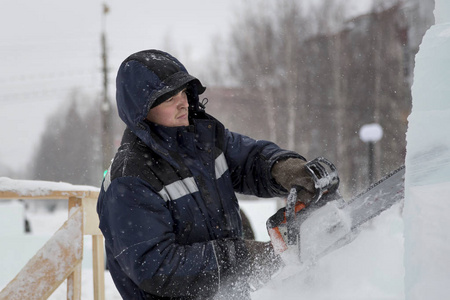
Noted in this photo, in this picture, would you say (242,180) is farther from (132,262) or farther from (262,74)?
(262,74)

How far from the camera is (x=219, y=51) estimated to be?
17.0m

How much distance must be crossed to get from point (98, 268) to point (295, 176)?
1.32 m

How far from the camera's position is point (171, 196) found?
1753 mm

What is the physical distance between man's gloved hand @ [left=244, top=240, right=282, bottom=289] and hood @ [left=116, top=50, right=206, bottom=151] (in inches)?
23.9

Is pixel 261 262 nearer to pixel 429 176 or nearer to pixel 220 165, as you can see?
pixel 220 165

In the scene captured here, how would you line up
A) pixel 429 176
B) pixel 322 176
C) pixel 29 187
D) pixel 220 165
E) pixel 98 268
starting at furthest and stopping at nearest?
pixel 98 268
pixel 29 187
pixel 220 165
pixel 322 176
pixel 429 176

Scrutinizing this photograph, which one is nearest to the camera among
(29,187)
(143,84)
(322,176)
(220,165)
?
(322,176)

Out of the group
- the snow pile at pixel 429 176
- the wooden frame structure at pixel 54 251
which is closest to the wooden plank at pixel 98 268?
the wooden frame structure at pixel 54 251

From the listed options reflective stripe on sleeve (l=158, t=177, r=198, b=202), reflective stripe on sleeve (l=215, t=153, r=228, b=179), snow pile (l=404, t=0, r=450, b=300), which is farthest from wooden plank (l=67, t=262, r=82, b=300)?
snow pile (l=404, t=0, r=450, b=300)

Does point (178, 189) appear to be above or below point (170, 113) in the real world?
below

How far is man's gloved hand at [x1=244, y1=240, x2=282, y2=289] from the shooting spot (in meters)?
1.72

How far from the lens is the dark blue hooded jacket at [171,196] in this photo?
164cm

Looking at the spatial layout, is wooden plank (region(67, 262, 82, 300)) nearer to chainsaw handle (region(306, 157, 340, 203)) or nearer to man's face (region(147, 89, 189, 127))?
man's face (region(147, 89, 189, 127))

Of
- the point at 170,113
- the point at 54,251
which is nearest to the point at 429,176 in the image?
the point at 170,113
